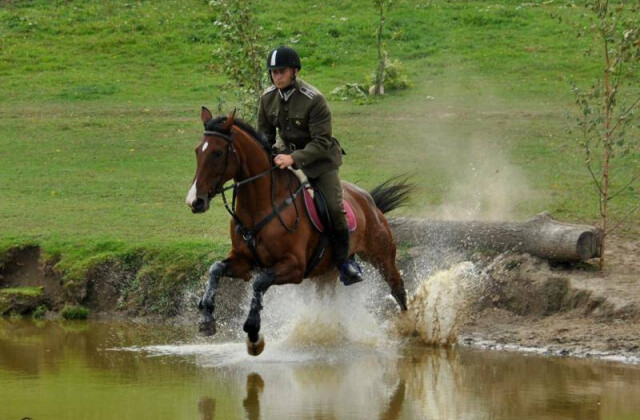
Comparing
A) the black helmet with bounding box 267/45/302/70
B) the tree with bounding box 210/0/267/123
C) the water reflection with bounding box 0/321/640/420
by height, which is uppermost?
the tree with bounding box 210/0/267/123

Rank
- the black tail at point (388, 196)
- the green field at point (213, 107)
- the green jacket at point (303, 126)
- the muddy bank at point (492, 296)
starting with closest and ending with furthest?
1. the green jacket at point (303, 126)
2. the muddy bank at point (492, 296)
3. the black tail at point (388, 196)
4. the green field at point (213, 107)

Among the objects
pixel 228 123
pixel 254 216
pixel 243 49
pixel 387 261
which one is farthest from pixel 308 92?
pixel 243 49

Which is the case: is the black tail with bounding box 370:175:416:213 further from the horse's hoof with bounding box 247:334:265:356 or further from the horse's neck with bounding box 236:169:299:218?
the horse's hoof with bounding box 247:334:265:356

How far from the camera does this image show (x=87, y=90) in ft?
96.8

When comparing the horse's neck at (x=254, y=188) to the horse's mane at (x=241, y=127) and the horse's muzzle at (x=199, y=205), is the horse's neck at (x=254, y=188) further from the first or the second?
the horse's muzzle at (x=199, y=205)

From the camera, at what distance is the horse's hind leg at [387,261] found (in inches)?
513

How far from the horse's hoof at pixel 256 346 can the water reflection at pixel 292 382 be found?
16cm

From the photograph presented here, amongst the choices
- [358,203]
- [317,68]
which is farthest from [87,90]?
[358,203]

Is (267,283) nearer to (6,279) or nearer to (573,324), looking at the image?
(573,324)

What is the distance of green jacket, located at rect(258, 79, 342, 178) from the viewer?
11609 mm

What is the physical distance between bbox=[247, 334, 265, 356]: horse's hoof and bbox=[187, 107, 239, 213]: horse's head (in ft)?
4.68

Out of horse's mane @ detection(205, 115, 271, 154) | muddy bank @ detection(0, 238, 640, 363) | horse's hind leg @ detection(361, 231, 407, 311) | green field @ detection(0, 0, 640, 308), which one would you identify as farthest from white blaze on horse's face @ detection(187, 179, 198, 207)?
green field @ detection(0, 0, 640, 308)

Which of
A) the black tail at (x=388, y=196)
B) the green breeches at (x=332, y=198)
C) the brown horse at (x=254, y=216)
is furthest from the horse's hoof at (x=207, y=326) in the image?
the black tail at (x=388, y=196)

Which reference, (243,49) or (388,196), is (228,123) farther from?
(243,49)
